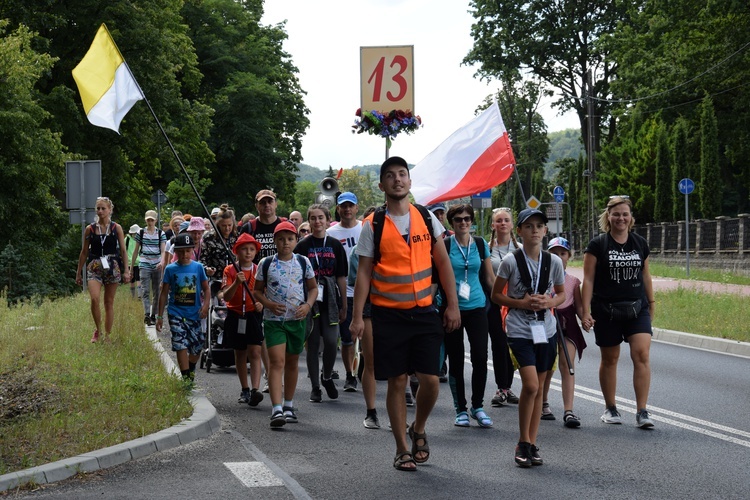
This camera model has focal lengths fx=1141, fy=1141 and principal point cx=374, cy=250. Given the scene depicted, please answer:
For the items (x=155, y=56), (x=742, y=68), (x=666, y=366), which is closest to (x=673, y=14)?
(x=742, y=68)

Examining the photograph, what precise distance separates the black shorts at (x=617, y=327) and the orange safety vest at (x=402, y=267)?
232 cm

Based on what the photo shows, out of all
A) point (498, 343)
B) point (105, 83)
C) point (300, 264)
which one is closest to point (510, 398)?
point (498, 343)

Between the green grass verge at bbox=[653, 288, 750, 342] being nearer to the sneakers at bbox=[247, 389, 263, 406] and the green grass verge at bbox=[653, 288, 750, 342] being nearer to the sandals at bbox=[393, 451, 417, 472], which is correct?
the sneakers at bbox=[247, 389, 263, 406]

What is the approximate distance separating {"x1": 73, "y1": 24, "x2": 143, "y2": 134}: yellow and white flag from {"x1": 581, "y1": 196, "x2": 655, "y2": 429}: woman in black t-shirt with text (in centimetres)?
497

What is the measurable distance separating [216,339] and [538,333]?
6.66m

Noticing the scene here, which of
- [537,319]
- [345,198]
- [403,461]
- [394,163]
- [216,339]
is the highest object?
[394,163]

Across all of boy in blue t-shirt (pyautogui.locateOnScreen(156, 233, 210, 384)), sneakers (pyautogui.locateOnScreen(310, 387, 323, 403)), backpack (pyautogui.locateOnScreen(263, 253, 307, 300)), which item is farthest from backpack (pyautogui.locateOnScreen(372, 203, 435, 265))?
sneakers (pyautogui.locateOnScreen(310, 387, 323, 403))

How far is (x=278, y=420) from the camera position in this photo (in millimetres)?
9266

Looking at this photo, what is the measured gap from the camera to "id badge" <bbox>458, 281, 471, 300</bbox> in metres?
9.36

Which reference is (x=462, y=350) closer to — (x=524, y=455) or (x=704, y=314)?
(x=524, y=455)

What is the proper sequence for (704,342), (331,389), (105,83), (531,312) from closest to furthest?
(531,312)
(331,389)
(105,83)
(704,342)

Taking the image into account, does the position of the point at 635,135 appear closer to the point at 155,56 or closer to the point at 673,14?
the point at 673,14

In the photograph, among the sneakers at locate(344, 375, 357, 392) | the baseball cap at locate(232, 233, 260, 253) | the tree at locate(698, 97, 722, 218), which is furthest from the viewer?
the tree at locate(698, 97, 722, 218)

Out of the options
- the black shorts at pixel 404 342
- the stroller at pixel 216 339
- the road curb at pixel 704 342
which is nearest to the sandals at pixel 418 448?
the black shorts at pixel 404 342
